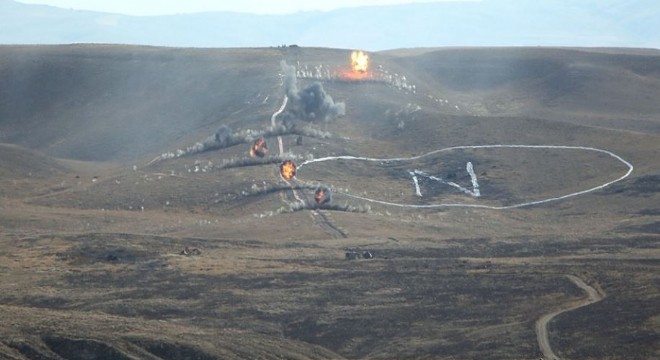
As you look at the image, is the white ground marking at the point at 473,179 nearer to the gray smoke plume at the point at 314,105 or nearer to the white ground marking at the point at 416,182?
the white ground marking at the point at 416,182

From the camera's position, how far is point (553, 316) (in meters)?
59.8

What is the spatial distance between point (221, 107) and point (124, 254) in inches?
2589

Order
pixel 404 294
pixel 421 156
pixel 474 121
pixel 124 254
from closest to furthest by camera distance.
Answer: pixel 404 294
pixel 124 254
pixel 421 156
pixel 474 121

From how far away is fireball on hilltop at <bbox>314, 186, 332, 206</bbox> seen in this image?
330ft

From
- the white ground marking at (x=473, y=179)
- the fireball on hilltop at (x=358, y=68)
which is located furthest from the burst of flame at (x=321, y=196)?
the fireball on hilltop at (x=358, y=68)

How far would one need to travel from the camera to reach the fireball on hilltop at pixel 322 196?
101 meters

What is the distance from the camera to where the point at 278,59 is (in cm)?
16275

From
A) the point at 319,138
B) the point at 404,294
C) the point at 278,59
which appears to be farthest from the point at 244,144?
the point at 404,294

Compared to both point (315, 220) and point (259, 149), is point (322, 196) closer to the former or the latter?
point (315, 220)

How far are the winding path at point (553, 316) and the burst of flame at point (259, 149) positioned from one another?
51709mm

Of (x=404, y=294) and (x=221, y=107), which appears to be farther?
(x=221, y=107)

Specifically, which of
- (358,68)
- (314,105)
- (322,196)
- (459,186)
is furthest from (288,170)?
(358,68)

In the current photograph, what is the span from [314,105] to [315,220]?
38.8m

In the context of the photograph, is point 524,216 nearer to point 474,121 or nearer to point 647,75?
point 474,121
